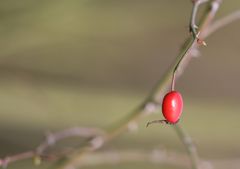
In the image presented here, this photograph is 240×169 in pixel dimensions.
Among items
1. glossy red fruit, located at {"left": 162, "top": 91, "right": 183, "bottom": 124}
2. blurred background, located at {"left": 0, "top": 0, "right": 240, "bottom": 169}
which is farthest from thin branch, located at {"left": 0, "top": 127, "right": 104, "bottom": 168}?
blurred background, located at {"left": 0, "top": 0, "right": 240, "bottom": 169}

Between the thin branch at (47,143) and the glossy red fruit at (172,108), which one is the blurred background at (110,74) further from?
the glossy red fruit at (172,108)

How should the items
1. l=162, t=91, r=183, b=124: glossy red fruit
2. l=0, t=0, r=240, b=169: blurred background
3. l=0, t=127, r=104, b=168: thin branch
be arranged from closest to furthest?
l=162, t=91, r=183, b=124: glossy red fruit
l=0, t=127, r=104, b=168: thin branch
l=0, t=0, r=240, b=169: blurred background

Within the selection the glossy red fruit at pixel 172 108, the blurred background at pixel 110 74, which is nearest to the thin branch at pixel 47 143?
the glossy red fruit at pixel 172 108

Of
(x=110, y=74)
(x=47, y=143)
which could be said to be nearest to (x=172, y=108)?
(x=47, y=143)

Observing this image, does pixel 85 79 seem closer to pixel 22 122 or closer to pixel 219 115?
pixel 22 122

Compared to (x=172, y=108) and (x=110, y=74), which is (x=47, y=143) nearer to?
(x=172, y=108)

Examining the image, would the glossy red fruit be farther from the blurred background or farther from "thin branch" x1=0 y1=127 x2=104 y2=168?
the blurred background
